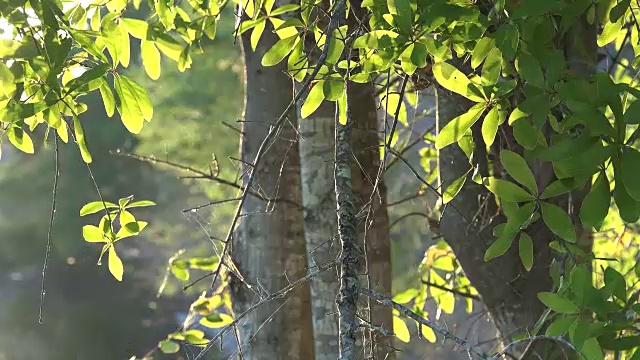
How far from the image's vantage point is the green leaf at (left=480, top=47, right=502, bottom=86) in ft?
1.88

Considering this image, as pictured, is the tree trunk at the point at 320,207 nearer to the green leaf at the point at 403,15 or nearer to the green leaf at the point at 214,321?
the green leaf at the point at 214,321

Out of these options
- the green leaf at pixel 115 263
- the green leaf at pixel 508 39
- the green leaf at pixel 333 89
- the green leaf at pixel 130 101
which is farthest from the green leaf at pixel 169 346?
the green leaf at pixel 508 39

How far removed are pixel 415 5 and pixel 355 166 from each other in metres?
0.34

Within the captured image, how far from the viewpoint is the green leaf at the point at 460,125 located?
0.58 meters

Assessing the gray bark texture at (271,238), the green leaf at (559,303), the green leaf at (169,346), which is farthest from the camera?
the green leaf at (169,346)

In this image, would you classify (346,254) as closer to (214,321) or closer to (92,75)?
(92,75)

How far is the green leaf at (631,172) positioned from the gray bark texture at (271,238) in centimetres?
61

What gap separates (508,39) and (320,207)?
474 millimetres

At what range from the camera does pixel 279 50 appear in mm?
633

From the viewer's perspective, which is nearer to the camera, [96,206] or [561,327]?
[561,327]

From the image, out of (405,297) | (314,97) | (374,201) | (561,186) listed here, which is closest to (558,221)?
(561,186)

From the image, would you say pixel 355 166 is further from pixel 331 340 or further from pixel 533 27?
pixel 533 27

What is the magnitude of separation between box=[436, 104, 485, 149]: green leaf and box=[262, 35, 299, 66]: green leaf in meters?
0.17

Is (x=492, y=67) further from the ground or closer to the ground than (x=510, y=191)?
further from the ground
